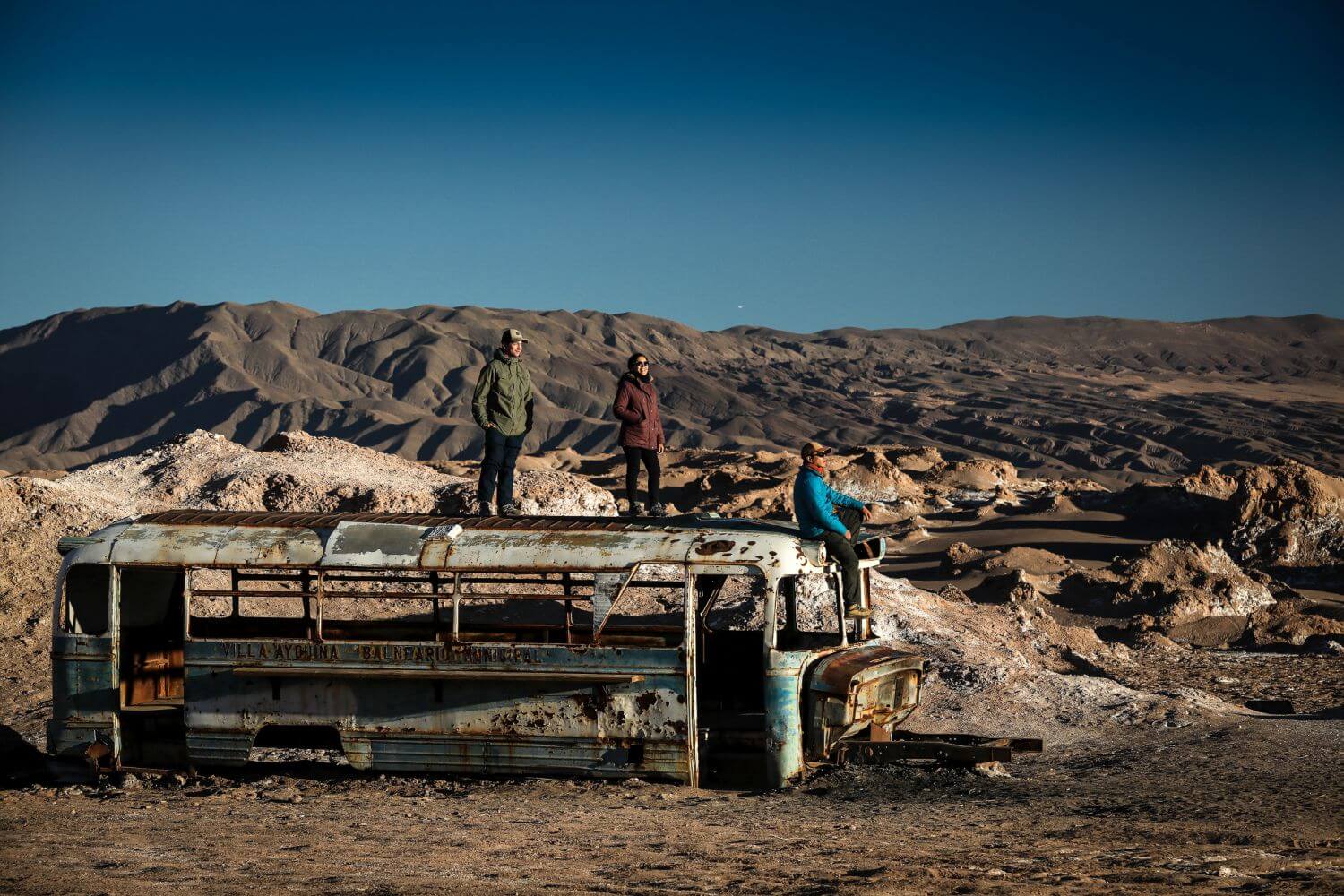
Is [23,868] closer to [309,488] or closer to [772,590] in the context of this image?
[772,590]

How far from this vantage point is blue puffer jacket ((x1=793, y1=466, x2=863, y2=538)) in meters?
10.6

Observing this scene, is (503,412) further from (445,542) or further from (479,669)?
(479,669)

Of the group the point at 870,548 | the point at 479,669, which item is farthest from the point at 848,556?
the point at 479,669

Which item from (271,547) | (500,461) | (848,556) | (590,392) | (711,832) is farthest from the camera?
(590,392)

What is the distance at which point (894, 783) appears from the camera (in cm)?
1046

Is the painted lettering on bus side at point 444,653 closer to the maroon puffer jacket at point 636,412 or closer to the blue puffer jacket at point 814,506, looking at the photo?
the blue puffer jacket at point 814,506

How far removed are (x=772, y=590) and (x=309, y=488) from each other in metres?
14.1

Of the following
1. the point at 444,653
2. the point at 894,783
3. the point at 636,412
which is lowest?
the point at 894,783

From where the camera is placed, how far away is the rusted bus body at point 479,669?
33.4 feet

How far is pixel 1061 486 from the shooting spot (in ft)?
155

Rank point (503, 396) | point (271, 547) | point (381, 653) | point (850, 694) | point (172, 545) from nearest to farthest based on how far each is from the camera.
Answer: point (850, 694) < point (381, 653) < point (271, 547) < point (172, 545) < point (503, 396)

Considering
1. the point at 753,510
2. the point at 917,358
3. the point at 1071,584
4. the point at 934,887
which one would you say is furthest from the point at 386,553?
the point at 917,358

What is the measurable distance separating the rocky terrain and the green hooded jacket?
3.83 meters

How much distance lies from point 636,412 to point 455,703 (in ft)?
13.8
